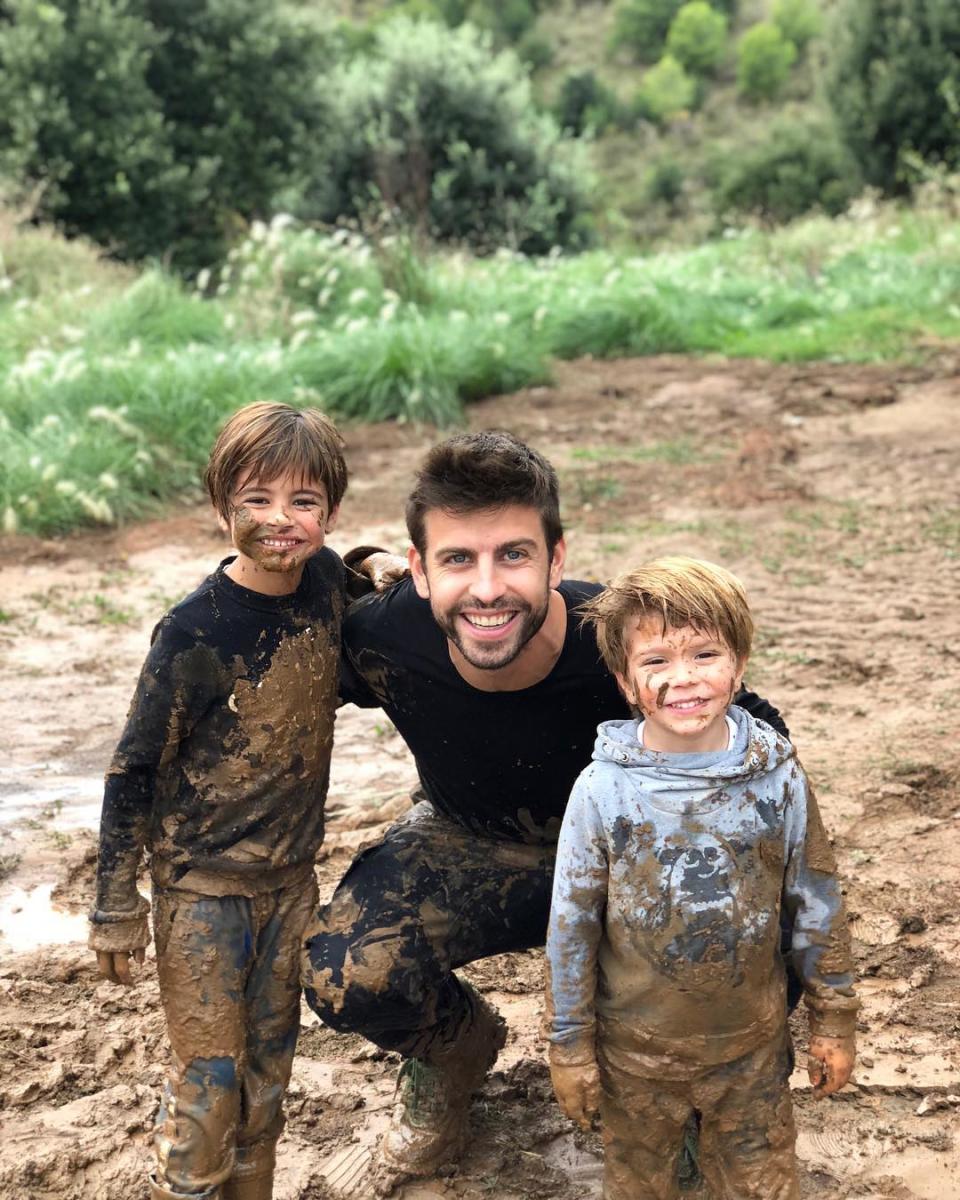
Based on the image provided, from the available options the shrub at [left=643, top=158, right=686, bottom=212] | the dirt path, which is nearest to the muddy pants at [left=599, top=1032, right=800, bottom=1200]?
the dirt path

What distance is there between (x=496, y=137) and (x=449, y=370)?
11046 millimetres

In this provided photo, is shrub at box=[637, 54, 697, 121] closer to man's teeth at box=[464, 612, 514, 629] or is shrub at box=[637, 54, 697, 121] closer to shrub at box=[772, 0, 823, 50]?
shrub at box=[772, 0, 823, 50]

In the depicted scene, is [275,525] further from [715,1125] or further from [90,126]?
[90,126]

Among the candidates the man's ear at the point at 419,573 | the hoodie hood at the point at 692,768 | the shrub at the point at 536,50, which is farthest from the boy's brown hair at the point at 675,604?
the shrub at the point at 536,50

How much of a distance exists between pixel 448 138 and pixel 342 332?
9947mm

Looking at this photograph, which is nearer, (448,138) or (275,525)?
(275,525)

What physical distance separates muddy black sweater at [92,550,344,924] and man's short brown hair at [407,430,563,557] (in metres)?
0.36

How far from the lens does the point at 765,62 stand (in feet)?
156

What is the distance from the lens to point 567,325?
10.5m

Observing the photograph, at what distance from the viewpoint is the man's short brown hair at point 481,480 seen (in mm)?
2520

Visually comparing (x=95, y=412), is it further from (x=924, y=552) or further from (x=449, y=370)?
(x=924, y=552)

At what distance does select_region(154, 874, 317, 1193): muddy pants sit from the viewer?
8.16ft

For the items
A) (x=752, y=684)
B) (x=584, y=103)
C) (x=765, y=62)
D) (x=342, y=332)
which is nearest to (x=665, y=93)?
(x=584, y=103)

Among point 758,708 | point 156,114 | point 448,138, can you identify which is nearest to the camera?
point 758,708
